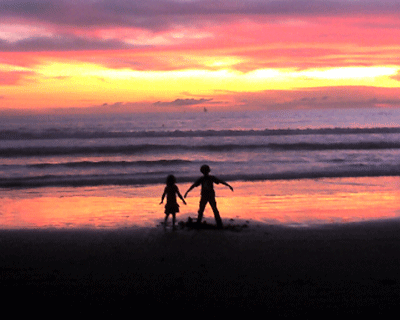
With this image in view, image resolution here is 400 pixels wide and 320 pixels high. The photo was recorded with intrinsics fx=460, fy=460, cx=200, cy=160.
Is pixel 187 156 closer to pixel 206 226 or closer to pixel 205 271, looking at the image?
pixel 206 226

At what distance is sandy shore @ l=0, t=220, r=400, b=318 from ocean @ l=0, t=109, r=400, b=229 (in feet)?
4.77

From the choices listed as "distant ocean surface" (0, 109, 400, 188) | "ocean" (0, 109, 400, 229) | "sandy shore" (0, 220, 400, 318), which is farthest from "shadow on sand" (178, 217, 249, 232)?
"distant ocean surface" (0, 109, 400, 188)

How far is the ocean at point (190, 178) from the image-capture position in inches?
395

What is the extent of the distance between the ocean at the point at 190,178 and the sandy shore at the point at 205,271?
1454mm

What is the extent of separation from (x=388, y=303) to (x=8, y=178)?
15538mm

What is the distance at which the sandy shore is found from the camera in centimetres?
466

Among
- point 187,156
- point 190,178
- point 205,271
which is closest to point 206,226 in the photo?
point 205,271

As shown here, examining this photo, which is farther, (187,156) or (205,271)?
(187,156)

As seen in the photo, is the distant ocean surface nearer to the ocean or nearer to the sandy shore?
the ocean

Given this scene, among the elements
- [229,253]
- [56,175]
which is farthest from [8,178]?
[229,253]

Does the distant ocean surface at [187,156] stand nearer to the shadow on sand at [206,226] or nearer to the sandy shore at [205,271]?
the shadow on sand at [206,226]

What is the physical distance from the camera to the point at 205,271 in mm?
5734

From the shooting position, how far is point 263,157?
2494cm

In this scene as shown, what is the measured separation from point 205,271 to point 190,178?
426 inches
